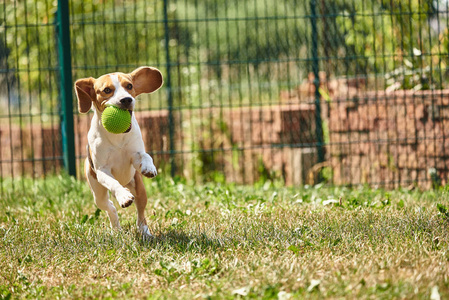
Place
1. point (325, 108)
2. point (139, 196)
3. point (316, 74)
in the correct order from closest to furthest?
point (139, 196) < point (316, 74) < point (325, 108)

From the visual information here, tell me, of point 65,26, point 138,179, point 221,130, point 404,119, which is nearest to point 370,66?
point 404,119

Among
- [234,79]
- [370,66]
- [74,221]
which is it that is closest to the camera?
[74,221]

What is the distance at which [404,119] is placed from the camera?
712 centimetres

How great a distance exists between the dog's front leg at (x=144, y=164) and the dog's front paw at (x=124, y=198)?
19 centimetres

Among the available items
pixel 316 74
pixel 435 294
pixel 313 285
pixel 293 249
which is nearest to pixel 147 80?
pixel 293 249

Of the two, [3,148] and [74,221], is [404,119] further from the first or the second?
[3,148]

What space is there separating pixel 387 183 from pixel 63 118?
367 cm

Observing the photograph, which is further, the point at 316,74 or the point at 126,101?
the point at 316,74

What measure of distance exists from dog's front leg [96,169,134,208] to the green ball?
1.07 ft

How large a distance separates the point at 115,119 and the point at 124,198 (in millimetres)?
510

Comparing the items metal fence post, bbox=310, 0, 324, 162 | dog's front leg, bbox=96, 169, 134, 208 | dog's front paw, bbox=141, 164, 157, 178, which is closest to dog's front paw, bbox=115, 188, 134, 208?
dog's front leg, bbox=96, 169, 134, 208

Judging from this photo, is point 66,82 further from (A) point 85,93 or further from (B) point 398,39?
(B) point 398,39

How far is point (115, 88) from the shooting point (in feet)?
13.5

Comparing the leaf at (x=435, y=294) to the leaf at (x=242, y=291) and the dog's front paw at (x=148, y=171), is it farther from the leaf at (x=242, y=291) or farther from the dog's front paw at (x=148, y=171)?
the dog's front paw at (x=148, y=171)
